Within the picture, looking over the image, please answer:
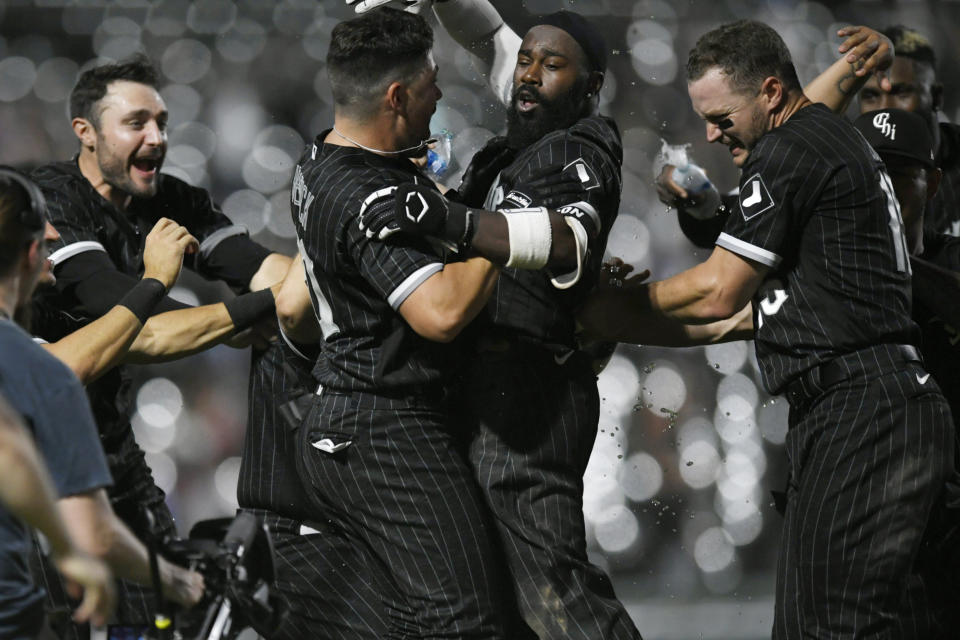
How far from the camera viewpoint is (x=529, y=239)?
8.97 feet

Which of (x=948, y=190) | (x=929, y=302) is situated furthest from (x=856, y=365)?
(x=948, y=190)

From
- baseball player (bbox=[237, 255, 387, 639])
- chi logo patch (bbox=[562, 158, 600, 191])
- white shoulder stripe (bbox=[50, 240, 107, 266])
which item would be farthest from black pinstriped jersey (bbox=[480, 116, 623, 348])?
white shoulder stripe (bbox=[50, 240, 107, 266])

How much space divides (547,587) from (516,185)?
3.36 ft

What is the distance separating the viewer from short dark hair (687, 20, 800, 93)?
3.17m

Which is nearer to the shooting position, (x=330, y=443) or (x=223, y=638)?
(x=223, y=638)

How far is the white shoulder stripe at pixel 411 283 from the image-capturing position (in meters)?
2.72

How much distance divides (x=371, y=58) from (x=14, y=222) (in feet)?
3.86

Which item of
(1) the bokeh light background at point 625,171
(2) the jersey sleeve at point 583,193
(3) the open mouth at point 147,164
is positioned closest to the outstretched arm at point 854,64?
(2) the jersey sleeve at point 583,193

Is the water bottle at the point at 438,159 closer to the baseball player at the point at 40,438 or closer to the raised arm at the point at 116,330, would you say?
the raised arm at the point at 116,330

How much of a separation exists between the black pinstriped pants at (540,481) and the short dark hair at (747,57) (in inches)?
35.2

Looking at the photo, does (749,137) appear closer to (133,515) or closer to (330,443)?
(330,443)

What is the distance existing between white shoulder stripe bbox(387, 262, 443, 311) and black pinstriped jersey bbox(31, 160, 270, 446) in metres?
1.37

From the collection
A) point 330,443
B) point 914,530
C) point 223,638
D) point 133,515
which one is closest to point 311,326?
point 330,443

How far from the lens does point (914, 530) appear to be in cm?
292
